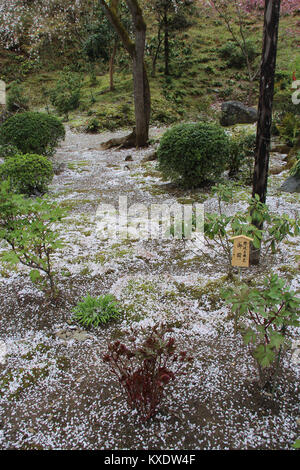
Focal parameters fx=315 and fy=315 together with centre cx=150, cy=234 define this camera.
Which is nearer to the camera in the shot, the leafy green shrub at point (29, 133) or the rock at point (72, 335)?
the rock at point (72, 335)

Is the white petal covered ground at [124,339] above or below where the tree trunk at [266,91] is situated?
below

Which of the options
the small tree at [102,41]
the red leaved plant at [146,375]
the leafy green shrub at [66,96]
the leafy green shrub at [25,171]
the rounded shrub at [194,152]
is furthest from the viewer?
the small tree at [102,41]

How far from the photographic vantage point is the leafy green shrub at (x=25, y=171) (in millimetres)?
5040

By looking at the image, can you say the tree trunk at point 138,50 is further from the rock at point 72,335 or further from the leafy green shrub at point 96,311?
the rock at point 72,335

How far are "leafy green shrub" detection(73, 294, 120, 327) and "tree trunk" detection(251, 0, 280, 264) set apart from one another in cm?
156

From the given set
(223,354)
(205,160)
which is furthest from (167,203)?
(223,354)

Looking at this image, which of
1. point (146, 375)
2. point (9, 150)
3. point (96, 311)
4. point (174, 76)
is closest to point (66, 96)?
point (174, 76)

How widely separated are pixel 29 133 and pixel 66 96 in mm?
8680

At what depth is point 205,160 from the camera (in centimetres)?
524

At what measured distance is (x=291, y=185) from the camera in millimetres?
5312

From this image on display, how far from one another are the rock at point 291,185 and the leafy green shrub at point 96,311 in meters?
3.93

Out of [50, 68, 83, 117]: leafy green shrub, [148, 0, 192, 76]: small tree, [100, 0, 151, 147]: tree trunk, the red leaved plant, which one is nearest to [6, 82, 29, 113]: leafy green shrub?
[50, 68, 83, 117]: leafy green shrub

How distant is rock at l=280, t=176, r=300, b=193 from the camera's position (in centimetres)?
526

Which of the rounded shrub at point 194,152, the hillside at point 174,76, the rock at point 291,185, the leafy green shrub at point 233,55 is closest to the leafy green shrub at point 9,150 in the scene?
the rounded shrub at point 194,152
